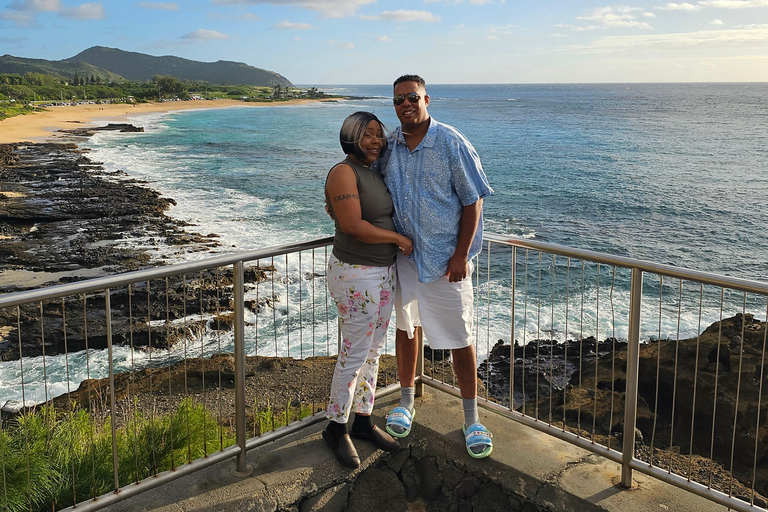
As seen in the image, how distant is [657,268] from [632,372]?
23.8 inches

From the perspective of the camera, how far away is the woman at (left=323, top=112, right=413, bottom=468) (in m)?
3.49

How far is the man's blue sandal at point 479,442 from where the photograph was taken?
3.91m

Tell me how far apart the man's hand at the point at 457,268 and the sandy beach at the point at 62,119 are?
48.6m

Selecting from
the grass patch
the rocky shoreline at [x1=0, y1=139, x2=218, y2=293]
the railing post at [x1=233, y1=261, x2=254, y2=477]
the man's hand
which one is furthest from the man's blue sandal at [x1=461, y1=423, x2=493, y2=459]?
the grass patch

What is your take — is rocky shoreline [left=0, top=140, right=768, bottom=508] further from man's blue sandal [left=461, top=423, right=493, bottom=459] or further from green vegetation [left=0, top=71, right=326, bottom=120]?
green vegetation [left=0, top=71, right=326, bottom=120]

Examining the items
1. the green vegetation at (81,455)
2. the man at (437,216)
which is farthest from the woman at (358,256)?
the green vegetation at (81,455)

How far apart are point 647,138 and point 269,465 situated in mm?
63361

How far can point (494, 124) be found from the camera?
85000 mm

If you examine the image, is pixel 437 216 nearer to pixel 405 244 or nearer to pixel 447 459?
pixel 405 244

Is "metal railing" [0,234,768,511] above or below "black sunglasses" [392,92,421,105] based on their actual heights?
below

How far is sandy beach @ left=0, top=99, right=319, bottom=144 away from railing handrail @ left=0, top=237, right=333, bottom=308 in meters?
48.0

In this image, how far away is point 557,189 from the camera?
35.6 metres

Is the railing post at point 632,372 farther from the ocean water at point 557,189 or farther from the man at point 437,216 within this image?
the man at point 437,216

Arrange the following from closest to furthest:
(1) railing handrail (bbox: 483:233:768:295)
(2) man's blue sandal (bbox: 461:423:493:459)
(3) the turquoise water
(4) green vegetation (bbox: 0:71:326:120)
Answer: (1) railing handrail (bbox: 483:233:768:295), (2) man's blue sandal (bbox: 461:423:493:459), (3) the turquoise water, (4) green vegetation (bbox: 0:71:326:120)
